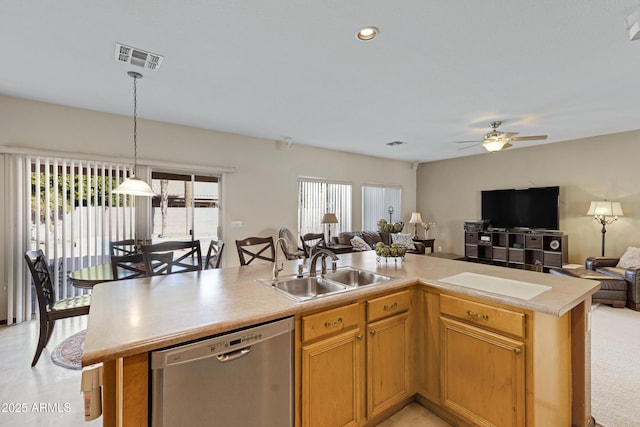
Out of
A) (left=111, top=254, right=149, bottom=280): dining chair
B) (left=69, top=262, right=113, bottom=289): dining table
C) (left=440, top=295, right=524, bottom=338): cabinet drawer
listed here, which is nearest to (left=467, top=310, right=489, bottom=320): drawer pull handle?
(left=440, top=295, right=524, bottom=338): cabinet drawer

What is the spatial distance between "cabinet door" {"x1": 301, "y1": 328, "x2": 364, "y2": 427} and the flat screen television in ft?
18.8

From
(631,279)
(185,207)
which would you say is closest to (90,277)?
(185,207)

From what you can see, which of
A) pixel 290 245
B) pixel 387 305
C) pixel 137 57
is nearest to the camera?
pixel 387 305

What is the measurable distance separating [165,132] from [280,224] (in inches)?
95.8

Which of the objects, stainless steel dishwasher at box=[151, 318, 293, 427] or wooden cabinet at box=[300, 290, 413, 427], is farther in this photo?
wooden cabinet at box=[300, 290, 413, 427]

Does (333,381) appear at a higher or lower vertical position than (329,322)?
lower

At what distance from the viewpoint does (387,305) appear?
74.2 inches

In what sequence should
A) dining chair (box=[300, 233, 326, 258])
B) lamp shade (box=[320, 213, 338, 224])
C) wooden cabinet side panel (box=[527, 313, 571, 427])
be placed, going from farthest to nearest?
1. lamp shade (box=[320, 213, 338, 224])
2. dining chair (box=[300, 233, 326, 258])
3. wooden cabinet side panel (box=[527, 313, 571, 427])

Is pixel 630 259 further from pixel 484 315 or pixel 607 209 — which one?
pixel 484 315

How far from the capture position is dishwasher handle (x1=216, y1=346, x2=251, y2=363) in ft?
4.14

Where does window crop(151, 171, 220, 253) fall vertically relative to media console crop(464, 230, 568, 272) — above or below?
above

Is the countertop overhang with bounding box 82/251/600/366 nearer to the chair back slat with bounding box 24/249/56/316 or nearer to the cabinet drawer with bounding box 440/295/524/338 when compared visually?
the cabinet drawer with bounding box 440/295/524/338

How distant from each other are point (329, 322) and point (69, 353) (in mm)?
2751

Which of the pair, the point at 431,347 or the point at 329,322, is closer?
the point at 329,322
